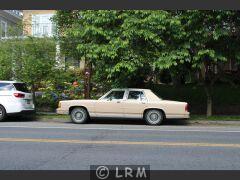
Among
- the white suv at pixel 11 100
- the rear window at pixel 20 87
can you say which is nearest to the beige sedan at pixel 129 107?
the white suv at pixel 11 100

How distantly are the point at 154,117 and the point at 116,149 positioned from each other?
22.5ft

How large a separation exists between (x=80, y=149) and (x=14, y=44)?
11.8 m

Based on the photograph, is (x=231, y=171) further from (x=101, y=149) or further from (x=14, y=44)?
(x=14, y=44)

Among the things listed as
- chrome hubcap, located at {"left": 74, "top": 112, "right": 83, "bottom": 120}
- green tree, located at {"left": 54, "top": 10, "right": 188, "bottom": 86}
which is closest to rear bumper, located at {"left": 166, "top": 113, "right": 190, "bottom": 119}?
green tree, located at {"left": 54, "top": 10, "right": 188, "bottom": 86}

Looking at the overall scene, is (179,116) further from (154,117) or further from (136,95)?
(136,95)

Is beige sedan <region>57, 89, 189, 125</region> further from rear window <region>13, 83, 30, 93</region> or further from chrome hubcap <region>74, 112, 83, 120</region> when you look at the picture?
rear window <region>13, 83, 30, 93</region>

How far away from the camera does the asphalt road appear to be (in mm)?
8719

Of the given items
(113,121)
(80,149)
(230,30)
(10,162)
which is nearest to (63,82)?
(113,121)

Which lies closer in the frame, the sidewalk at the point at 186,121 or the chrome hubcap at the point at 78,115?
the chrome hubcap at the point at 78,115

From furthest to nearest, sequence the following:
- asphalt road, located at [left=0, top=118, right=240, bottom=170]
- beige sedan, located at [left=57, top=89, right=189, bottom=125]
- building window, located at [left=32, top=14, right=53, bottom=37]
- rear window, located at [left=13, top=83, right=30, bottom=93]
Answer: building window, located at [left=32, top=14, right=53, bottom=37] → rear window, located at [left=13, top=83, right=30, bottom=93] → beige sedan, located at [left=57, top=89, right=189, bottom=125] → asphalt road, located at [left=0, top=118, right=240, bottom=170]

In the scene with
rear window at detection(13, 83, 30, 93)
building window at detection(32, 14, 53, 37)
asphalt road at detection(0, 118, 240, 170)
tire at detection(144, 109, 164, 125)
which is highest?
building window at detection(32, 14, 53, 37)

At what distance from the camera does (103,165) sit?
8516 mm

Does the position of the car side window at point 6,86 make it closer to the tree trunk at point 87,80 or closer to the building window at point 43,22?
the tree trunk at point 87,80

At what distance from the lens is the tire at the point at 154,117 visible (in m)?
17.2
